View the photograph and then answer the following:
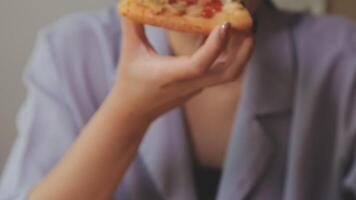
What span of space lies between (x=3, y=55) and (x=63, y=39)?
17.8 inches

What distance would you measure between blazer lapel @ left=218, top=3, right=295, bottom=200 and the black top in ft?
0.13

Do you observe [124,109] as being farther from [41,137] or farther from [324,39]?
[324,39]

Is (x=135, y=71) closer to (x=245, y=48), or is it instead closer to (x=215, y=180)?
(x=245, y=48)

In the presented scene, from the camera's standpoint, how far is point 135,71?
62cm

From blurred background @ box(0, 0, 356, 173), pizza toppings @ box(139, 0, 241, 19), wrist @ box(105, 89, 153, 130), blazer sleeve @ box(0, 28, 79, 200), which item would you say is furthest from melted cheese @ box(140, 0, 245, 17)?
blurred background @ box(0, 0, 356, 173)

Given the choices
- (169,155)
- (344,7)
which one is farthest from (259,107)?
(344,7)

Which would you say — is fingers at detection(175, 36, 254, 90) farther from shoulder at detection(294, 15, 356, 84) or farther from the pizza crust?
shoulder at detection(294, 15, 356, 84)

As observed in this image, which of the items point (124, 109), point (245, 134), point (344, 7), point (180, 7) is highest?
point (180, 7)

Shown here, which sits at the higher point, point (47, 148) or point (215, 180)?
point (47, 148)

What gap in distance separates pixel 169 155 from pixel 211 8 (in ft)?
0.81

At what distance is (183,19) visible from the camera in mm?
587

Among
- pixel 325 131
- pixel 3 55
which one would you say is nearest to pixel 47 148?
pixel 325 131

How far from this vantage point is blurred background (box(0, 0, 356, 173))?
1.17 metres

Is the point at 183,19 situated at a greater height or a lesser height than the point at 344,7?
greater
